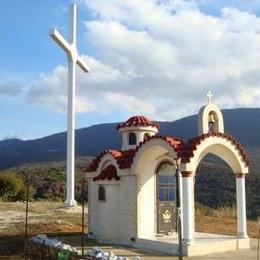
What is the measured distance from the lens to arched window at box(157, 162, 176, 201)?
21.4 meters

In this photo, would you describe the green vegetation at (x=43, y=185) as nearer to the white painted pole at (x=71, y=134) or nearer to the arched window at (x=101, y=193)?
the white painted pole at (x=71, y=134)

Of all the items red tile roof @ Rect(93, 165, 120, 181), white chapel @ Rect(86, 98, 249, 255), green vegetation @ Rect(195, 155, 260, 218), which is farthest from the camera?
green vegetation @ Rect(195, 155, 260, 218)

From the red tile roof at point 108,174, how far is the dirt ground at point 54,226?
261 centimetres

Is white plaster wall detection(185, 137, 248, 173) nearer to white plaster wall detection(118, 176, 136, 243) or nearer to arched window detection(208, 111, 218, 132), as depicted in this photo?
arched window detection(208, 111, 218, 132)

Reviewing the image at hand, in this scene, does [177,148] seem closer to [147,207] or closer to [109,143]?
[147,207]

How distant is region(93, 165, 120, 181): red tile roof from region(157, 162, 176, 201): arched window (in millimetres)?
1692

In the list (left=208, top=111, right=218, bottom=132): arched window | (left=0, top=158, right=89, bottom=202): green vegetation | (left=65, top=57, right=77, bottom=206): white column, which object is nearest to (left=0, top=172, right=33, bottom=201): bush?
(left=0, top=158, right=89, bottom=202): green vegetation

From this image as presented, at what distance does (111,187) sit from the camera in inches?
861

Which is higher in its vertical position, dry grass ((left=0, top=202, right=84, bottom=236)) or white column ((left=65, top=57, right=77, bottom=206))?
white column ((left=65, top=57, right=77, bottom=206))

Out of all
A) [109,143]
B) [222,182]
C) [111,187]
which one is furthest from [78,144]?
[111,187]

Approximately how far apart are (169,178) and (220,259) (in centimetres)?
515

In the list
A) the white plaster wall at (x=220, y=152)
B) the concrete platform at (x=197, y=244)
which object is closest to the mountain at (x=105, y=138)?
the white plaster wall at (x=220, y=152)

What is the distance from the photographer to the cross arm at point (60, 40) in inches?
1325

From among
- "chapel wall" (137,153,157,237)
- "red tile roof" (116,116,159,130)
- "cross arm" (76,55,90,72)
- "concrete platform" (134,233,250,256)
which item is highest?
"cross arm" (76,55,90,72)
